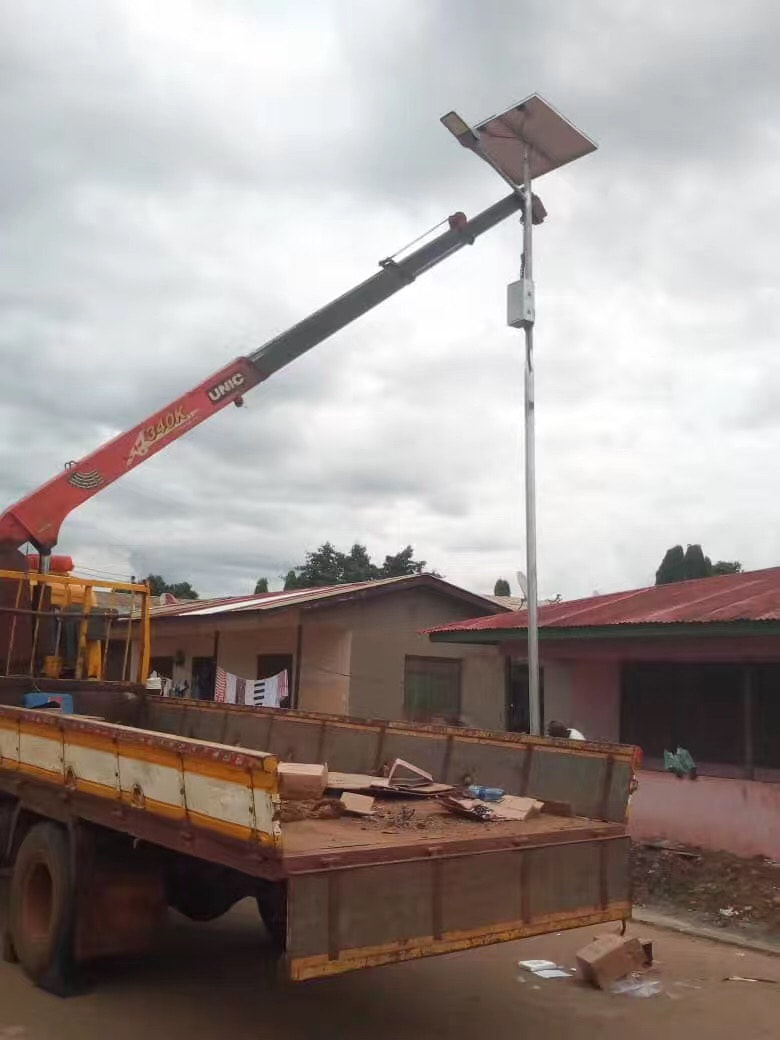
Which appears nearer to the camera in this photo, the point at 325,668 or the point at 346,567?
the point at 325,668

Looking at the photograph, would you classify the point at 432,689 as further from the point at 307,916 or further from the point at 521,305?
the point at 307,916

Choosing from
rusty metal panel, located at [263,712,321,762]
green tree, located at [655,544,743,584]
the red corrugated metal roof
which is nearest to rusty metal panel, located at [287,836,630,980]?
rusty metal panel, located at [263,712,321,762]

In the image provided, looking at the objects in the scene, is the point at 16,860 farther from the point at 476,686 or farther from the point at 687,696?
the point at 476,686

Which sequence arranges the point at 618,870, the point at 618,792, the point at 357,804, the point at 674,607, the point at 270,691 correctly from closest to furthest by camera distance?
the point at 618,870
the point at 357,804
the point at 618,792
the point at 674,607
the point at 270,691

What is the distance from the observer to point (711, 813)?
9.72m

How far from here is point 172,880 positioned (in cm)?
549

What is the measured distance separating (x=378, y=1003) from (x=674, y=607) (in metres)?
6.46

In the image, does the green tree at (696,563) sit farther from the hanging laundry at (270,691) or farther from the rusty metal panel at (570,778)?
the rusty metal panel at (570,778)

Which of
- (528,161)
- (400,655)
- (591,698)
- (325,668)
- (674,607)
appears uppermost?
(528,161)

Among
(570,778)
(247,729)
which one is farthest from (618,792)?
(247,729)

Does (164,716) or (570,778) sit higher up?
(164,716)

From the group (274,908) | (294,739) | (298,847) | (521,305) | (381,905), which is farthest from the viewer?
(521,305)

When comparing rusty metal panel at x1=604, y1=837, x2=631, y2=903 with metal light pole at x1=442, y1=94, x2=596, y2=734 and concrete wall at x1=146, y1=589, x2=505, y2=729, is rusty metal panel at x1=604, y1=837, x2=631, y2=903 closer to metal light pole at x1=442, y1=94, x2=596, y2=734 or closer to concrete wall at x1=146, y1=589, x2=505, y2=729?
metal light pole at x1=442, y1=94, x2=596, y2=734

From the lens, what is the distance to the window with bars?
53.0ft
